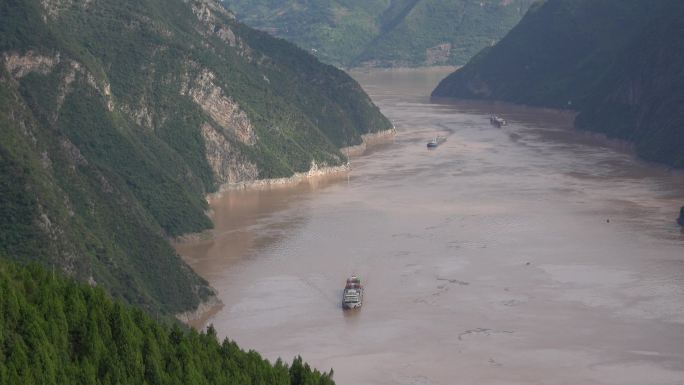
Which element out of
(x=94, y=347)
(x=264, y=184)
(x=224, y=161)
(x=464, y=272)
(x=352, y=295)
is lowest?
(x=464, y=272)

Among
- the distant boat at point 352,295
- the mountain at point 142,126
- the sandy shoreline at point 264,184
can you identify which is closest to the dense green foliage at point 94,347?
the mountain at point 142,126

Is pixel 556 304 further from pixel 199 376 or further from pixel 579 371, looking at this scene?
pixel 199 376

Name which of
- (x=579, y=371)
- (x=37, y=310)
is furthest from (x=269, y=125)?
(x=37, y=310)

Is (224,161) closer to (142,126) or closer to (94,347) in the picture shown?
(142,126)

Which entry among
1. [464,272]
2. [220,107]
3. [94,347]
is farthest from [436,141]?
[94,347]

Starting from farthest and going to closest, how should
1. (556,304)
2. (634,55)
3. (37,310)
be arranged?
(634,55) → (556,304) → (37,310)

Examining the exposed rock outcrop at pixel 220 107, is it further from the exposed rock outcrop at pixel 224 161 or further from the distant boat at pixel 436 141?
the distant boat at pixel 436 141
